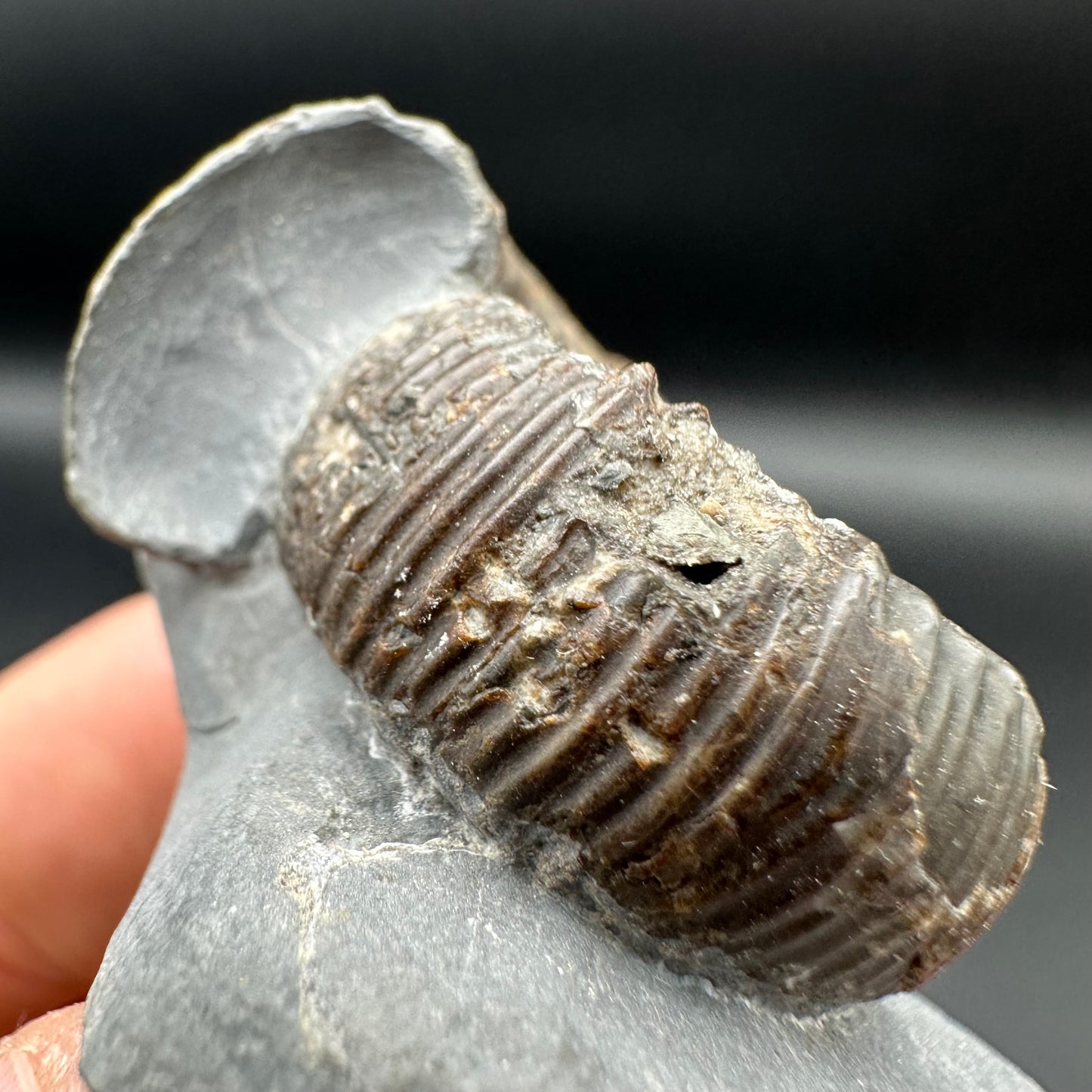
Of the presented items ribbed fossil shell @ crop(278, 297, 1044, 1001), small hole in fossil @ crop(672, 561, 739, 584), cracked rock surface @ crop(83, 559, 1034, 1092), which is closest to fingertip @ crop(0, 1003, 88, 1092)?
cracked rock surface @ crop(83, 559, 1034, 1092)

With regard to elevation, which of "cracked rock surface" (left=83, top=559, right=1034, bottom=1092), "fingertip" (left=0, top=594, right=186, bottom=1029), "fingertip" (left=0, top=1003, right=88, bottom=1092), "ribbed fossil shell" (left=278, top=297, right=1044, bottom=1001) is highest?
"ribbed fossil shell" (left=278, top=297, right=1044, bottom=1001)

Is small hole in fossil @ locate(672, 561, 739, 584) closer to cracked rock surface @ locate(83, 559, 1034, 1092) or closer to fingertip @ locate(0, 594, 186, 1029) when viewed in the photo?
cracked rock surface @ locate(83, 559, 1034, 1092)

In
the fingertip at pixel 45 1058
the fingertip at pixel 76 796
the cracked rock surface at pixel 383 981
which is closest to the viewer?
the cracked rock surface at pixel 383 981

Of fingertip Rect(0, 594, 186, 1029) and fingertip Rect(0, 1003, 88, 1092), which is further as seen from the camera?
fingertip Rect(0, 594, 186, 1029)

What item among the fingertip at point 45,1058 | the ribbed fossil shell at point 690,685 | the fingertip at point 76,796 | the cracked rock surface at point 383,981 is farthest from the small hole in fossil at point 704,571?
the fingertip at point 76,796

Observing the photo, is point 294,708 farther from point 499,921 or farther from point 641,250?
point 641,250

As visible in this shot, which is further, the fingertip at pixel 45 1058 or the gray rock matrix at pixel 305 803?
the fingertip at pixel 45 1058

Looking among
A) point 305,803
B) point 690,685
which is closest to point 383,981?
point 305,803

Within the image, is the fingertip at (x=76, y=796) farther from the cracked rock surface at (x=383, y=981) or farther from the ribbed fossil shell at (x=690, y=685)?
the ribbed fossil shell at (x=690, y=685)

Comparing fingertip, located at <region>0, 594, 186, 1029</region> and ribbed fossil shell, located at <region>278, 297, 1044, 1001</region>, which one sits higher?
ribbed fossil shell, located at <region>278, 297, 1044, 1001</region>
